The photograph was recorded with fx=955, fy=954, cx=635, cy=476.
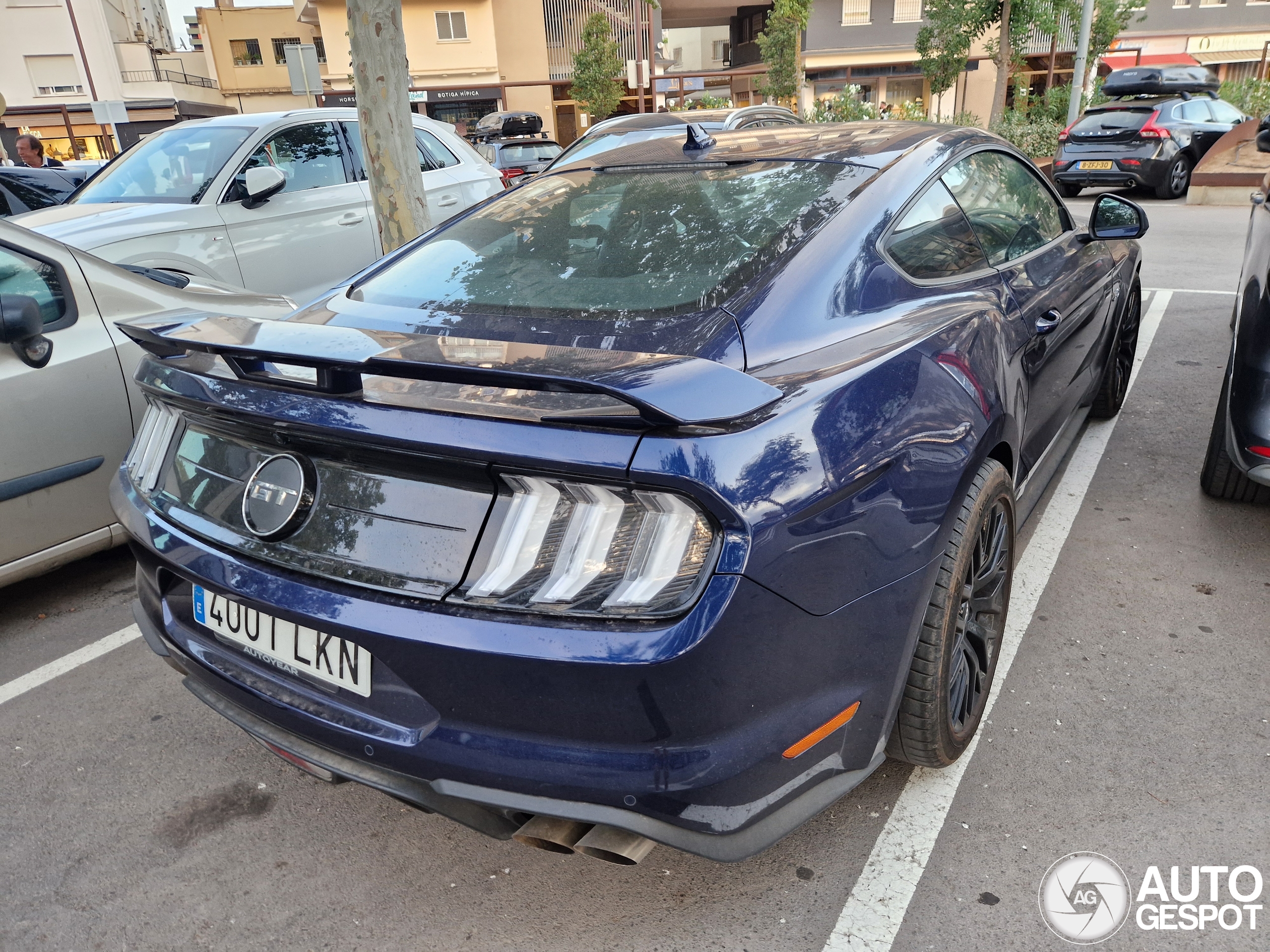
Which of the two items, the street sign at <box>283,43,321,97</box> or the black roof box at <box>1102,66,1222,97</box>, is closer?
the street sign at <box>283,43,321,97</box>

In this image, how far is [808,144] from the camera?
2732mm

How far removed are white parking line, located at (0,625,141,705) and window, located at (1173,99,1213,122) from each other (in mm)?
15863

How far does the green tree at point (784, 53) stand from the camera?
108ft

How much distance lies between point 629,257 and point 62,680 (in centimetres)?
231

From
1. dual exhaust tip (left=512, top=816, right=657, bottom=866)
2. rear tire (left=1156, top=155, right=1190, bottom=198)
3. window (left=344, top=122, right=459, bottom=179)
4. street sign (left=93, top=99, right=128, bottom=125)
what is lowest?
rear tire (left=1156, top=155, right=1190, bottom=198)

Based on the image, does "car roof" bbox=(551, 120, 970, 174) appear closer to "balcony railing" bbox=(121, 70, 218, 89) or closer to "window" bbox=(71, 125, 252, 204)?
"window" bbox=(71, 125, 252, 204)

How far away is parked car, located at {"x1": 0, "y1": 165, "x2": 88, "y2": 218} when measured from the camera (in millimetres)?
8102

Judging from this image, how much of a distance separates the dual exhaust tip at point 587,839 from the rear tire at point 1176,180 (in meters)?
15.4

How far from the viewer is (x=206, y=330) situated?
1986mm

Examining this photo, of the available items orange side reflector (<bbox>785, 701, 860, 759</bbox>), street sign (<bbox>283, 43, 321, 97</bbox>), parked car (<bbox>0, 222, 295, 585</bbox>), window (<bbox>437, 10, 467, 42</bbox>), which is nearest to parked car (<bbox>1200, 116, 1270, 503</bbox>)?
orange side reflector (<bbox>785, 701, 860, 759</bbox>)

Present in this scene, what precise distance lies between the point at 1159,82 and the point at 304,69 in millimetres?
13065

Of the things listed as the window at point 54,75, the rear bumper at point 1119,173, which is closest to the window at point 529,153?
the rear bumper at point 1119,173

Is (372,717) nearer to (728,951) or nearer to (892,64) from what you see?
Result: (728,951)

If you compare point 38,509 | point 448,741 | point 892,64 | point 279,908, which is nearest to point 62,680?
point 38,509
